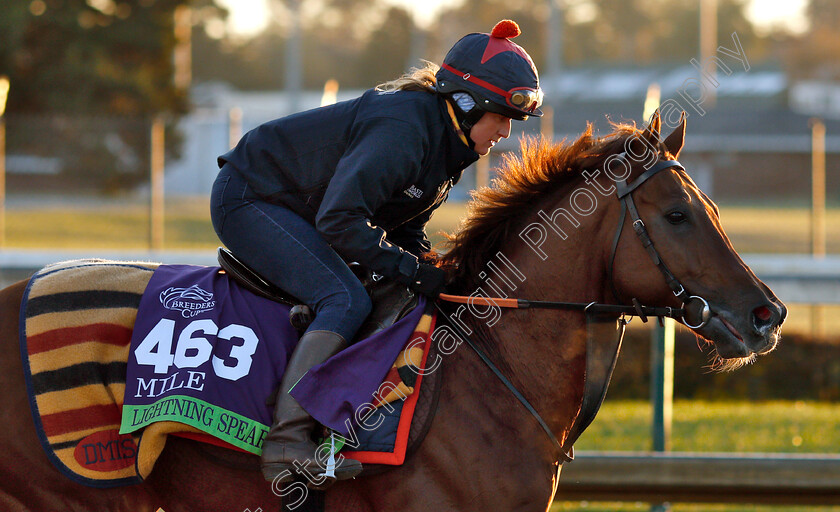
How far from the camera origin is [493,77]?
327 cm

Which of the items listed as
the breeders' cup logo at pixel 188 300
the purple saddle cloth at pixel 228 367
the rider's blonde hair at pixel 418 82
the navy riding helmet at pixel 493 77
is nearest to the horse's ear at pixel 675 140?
the navy riding helmet at pixel 493 77

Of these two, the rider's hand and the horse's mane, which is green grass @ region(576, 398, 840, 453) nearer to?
the horse's mane

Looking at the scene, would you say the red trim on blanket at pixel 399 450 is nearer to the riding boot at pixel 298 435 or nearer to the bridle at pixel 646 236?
the riding boot at pixel 298 435

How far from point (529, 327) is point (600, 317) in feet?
0.86

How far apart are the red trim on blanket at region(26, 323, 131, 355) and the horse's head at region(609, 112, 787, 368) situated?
5.91ft

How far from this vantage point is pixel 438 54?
180 ft

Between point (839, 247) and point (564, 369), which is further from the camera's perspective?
point (839, 247)

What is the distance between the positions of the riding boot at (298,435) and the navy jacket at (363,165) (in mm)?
367

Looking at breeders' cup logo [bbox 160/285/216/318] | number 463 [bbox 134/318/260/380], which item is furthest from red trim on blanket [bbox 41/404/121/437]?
breeders' cup logo [bbox 160/285/216/318]

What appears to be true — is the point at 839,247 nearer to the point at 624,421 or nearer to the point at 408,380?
the point at 624,421

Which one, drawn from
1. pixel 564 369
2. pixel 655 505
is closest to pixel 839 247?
pixel 655 505

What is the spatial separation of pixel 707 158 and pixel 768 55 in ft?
191

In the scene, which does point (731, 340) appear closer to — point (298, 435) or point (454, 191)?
point (298, 435)

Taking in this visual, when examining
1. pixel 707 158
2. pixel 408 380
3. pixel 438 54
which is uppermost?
pixel 408 380
